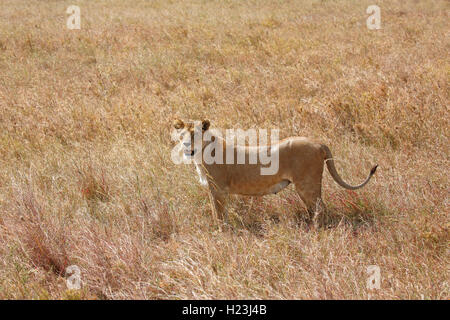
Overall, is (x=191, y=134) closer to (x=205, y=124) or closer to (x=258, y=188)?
(x=205, y=124)

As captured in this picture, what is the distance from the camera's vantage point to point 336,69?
8.87m

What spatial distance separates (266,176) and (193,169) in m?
1.23

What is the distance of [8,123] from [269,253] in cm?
522

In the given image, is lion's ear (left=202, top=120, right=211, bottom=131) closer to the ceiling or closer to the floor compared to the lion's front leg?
closer to the ceiling

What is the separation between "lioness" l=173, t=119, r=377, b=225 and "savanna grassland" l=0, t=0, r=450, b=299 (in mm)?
290

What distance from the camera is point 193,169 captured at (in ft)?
16.5

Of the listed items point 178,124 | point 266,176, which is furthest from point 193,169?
point 266,176

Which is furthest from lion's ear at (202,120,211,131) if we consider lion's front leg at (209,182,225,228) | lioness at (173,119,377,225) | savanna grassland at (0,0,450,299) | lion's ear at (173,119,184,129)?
savanna grassland at (0,0,450,299)

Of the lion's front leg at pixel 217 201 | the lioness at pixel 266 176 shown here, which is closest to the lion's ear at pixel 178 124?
the lioness at pixel 266 176

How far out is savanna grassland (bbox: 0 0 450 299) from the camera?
3363 mm

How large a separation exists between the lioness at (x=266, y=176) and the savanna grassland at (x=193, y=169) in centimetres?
29

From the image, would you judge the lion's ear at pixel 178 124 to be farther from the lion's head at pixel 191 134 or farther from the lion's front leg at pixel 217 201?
the lion's front leg at pixel 217 201

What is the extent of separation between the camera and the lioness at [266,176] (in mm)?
3953

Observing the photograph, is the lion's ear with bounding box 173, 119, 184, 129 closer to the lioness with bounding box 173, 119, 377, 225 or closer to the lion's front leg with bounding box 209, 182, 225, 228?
the lioness with bounding box 173, 119, 377, 225
